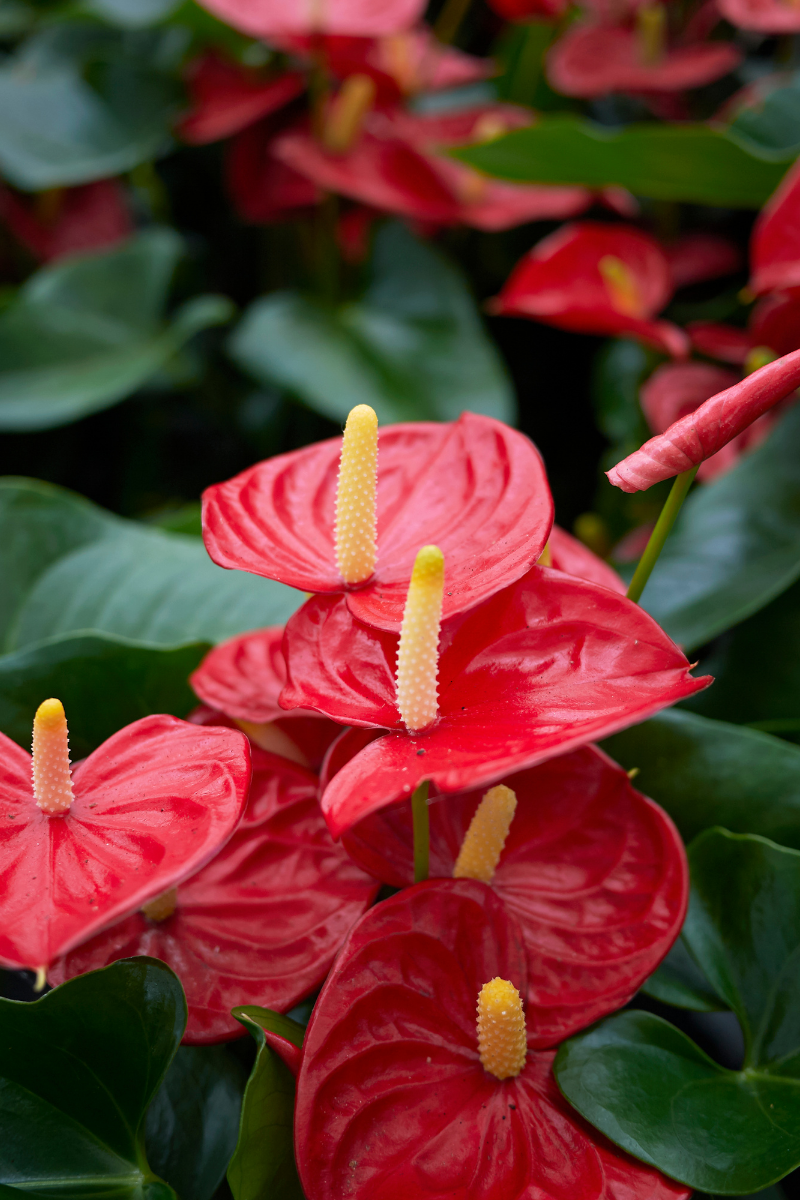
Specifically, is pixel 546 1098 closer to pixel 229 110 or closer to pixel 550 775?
pixel 550 775

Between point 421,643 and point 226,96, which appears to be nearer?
point 421,643

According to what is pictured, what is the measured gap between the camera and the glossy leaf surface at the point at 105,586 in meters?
0.61

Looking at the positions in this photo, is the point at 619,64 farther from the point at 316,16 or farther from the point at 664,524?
the point at 664,524

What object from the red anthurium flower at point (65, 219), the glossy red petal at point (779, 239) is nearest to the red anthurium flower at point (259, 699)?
the glossy red petal at point (779, 239)

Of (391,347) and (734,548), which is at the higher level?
(734,548)

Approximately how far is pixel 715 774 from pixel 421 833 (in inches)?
8.2

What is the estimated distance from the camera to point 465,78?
1140 mm

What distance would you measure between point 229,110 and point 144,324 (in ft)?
0.83

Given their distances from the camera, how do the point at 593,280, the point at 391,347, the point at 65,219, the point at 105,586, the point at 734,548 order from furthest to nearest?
the point at 65,219
the point at 391,347
the point at 593,280
the point at 734,548
the point at 105,586

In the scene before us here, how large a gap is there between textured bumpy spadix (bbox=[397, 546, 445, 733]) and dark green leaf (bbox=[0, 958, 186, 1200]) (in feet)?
0.44

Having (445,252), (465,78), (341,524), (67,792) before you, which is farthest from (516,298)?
(67,792)

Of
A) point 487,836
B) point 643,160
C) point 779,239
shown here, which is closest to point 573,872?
point 487,836

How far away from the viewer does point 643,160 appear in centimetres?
82

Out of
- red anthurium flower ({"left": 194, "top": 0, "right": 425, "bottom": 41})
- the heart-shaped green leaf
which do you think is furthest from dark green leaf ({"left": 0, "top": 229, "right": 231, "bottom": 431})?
the heart-shaped green leaf
